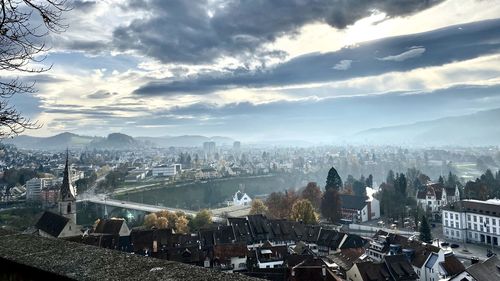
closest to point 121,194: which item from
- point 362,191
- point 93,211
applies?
point 93,211

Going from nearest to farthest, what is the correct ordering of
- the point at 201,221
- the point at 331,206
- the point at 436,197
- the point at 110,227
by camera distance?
the point at 110,227, the point at 201,221, the point at 331,206, the point at 436,197

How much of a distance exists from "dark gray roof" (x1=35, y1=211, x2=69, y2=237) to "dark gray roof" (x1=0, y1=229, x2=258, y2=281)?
3492 cm

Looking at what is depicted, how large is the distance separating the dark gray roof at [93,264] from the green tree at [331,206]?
49086mm

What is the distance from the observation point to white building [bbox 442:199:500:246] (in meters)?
37.7

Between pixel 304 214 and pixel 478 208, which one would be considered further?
pixel 304 214

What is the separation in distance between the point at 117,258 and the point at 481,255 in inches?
1510

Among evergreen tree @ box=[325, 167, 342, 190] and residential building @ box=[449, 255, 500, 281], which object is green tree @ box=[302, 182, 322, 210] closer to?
evergreen tree @ box=[325, 167, 342, 190]

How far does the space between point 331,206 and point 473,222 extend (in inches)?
629

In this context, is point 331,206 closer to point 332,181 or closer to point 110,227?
point 332,181

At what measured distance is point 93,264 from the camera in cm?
229

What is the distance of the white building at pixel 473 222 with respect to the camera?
37656 mm

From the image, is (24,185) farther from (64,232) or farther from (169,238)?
(169,238)

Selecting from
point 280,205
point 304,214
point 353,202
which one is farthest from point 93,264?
point 353,202

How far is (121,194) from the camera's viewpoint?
86.1 metres
